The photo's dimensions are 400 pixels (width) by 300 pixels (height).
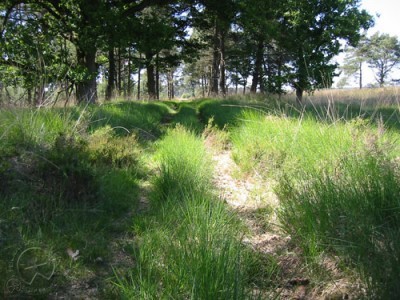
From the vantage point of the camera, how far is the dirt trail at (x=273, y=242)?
1875 millimetres

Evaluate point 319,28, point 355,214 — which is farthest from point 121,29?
point 319,28

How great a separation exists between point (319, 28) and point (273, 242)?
23.3 m

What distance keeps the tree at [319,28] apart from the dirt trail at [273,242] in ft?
61.1

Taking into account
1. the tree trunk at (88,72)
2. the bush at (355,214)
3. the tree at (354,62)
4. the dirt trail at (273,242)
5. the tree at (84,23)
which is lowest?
the dirt trail at (273,242)

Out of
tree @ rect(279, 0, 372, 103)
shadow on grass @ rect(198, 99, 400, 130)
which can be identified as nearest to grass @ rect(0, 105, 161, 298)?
shadow on grass @ rect(198, 99, 400, 130)

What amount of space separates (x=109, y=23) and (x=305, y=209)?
1178cm

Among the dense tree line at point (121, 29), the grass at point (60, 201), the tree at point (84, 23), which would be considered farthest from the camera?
the tree at point (84, 23)

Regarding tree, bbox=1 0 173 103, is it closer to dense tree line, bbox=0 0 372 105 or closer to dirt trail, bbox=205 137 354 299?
dense tree line, bbox=0 0 372 105

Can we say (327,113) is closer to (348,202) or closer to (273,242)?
(348,202)

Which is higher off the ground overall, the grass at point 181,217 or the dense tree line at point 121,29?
the dense tree line at point 121,29

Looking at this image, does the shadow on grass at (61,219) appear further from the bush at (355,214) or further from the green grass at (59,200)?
Result: the bush at (355,214)

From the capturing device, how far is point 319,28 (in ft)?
74.3

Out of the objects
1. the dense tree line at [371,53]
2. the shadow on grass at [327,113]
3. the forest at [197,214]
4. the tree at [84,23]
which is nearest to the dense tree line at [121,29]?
the tree at [84,23]

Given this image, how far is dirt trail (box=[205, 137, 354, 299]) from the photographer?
1875 millimetres
